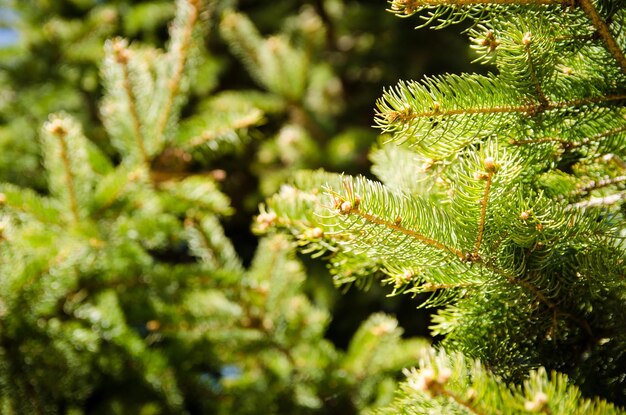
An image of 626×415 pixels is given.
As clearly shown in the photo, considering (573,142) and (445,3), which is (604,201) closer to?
(573,142)

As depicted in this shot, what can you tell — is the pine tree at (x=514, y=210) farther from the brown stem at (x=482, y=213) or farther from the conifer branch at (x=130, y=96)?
the conifer branch at (x=130, y=96)

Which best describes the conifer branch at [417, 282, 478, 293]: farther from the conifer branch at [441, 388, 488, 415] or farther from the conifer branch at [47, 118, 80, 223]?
the conifer branch at [47, 118, 80, 223]

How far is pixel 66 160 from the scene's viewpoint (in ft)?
3.39

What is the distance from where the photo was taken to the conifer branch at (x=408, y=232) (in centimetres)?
54

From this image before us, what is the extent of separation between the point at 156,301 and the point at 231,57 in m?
1.60

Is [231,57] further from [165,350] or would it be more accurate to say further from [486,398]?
[486,398]

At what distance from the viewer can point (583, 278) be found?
0.62m

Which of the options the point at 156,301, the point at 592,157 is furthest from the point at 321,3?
the point at 592,157

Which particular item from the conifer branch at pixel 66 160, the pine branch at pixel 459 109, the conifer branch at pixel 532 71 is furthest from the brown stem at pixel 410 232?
the conifer branch at pixel 66 160

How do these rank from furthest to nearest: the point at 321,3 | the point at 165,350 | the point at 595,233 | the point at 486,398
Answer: the point at 321,3 < the point at 165,350 < the point at 595,233 < the point at 486,398

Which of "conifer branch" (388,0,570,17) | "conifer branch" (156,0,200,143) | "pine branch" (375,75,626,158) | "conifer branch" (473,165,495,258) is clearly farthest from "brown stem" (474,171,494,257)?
"conifer branch" (156,0,200,143)

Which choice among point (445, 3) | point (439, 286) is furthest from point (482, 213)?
point (445, 3)

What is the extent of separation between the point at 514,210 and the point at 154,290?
3.04ft

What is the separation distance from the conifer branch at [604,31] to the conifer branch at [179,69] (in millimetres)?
761
